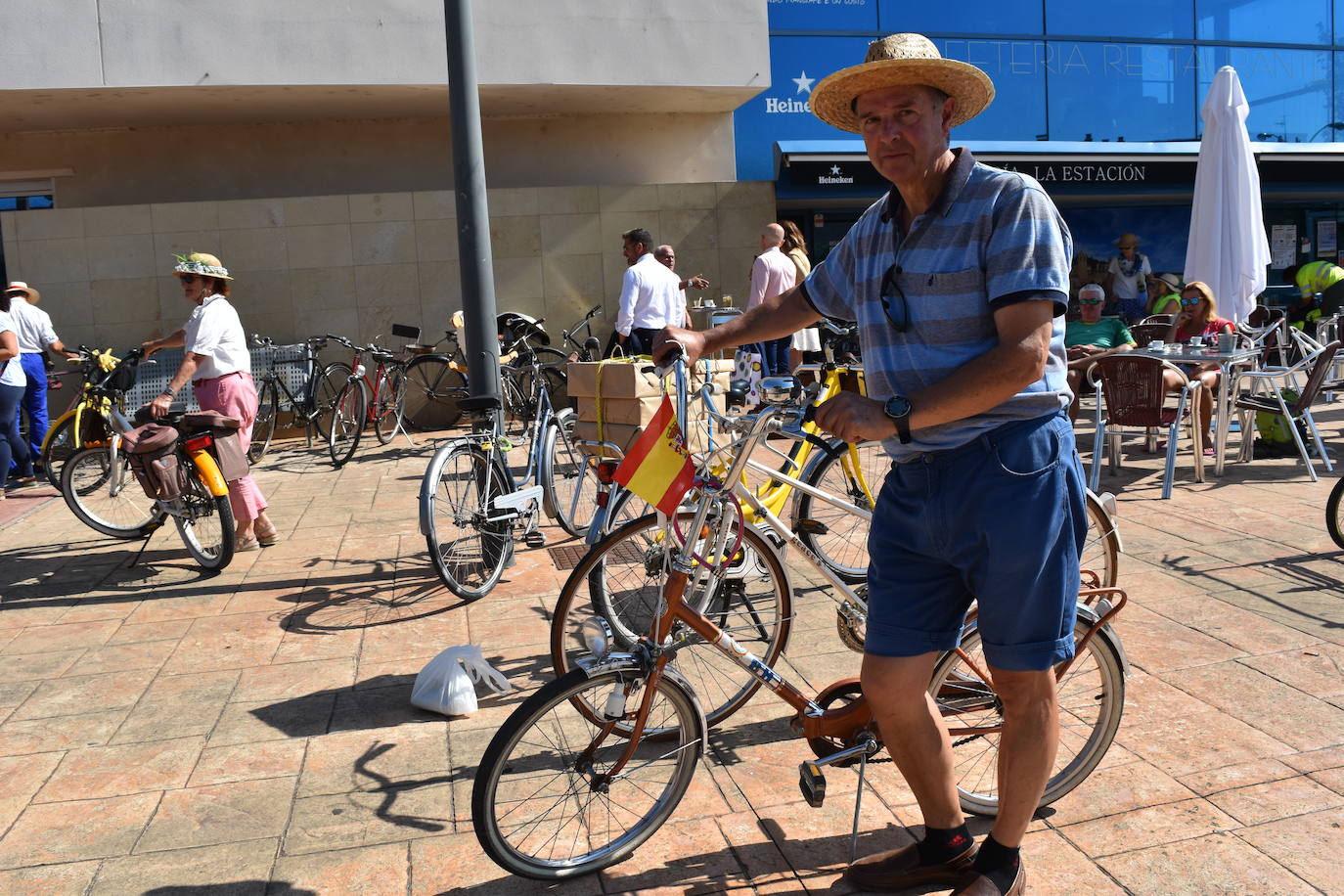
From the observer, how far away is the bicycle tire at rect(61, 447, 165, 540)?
7.27m

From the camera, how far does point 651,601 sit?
137 inches

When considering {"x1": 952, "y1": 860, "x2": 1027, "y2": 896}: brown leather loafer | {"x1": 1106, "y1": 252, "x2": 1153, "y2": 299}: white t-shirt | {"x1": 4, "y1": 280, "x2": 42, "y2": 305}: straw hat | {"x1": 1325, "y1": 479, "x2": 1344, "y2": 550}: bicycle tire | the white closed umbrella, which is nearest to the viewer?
{"x1": 952, "y1": 860, "x2": 1027, "y2": 896}: brown leather loafer

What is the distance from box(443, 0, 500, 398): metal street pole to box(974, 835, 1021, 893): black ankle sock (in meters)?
4.01

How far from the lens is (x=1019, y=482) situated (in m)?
2.36

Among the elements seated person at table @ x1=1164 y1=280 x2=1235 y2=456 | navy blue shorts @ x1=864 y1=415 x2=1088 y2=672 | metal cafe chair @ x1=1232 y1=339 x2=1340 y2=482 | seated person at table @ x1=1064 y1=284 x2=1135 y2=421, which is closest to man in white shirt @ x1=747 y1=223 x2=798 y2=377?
seated person at table @ x1=1064 y1=284 x2=1135 y2=421

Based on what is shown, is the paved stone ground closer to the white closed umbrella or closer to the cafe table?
the cafe table

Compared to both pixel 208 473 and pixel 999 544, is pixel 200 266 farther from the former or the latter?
pixel 999 544

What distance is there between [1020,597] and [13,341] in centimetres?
891

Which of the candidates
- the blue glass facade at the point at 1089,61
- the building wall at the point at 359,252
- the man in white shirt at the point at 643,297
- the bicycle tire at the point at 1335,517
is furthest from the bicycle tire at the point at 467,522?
the blue glass facade at the point at 1089,61

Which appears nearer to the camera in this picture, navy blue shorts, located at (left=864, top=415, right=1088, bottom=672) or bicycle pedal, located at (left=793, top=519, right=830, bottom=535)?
navy blue shorts, located at (left=864, top=415, right=1088, bottom=672)

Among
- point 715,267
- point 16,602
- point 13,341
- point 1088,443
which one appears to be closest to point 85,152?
point 13,341

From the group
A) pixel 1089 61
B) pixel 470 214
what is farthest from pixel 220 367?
pixel 1089 61

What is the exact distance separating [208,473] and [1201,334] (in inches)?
281

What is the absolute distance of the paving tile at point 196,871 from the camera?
2941mm
